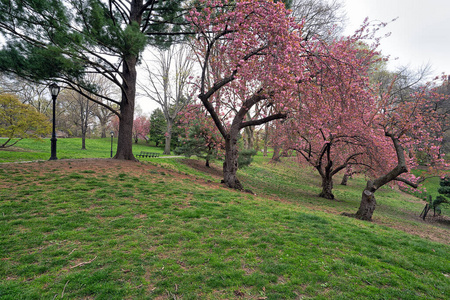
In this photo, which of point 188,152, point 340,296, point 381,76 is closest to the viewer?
point 340,296

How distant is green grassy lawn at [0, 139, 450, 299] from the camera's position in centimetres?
249

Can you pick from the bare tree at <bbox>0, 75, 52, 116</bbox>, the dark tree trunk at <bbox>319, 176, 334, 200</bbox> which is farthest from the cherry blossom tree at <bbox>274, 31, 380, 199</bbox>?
the bare tree at <bbox>0, 75, 52, 116</bbox>

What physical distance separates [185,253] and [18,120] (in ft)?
45.9

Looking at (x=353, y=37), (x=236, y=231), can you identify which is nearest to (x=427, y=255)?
(x=236, y=231)

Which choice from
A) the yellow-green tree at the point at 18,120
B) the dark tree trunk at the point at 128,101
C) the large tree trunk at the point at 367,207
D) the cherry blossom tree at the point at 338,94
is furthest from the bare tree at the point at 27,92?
the large tree trunk at the point at 367,207

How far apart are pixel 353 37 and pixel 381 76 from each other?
19.6 meters

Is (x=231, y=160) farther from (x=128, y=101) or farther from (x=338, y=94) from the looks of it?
(x=128, y=101)

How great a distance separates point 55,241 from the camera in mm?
3260

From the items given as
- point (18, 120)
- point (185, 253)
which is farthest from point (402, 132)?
point (18, 120)

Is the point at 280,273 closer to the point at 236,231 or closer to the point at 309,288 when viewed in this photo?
the point at 309,288

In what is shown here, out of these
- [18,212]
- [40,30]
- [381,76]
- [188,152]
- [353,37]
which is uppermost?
[381,76]

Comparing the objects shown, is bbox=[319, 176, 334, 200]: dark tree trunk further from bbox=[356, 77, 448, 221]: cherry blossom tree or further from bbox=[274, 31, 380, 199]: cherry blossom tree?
bbox=[356, 77, 448, 221]: cherry blossom tree

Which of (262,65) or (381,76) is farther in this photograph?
(381,76)

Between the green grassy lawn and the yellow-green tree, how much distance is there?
8198 mm
